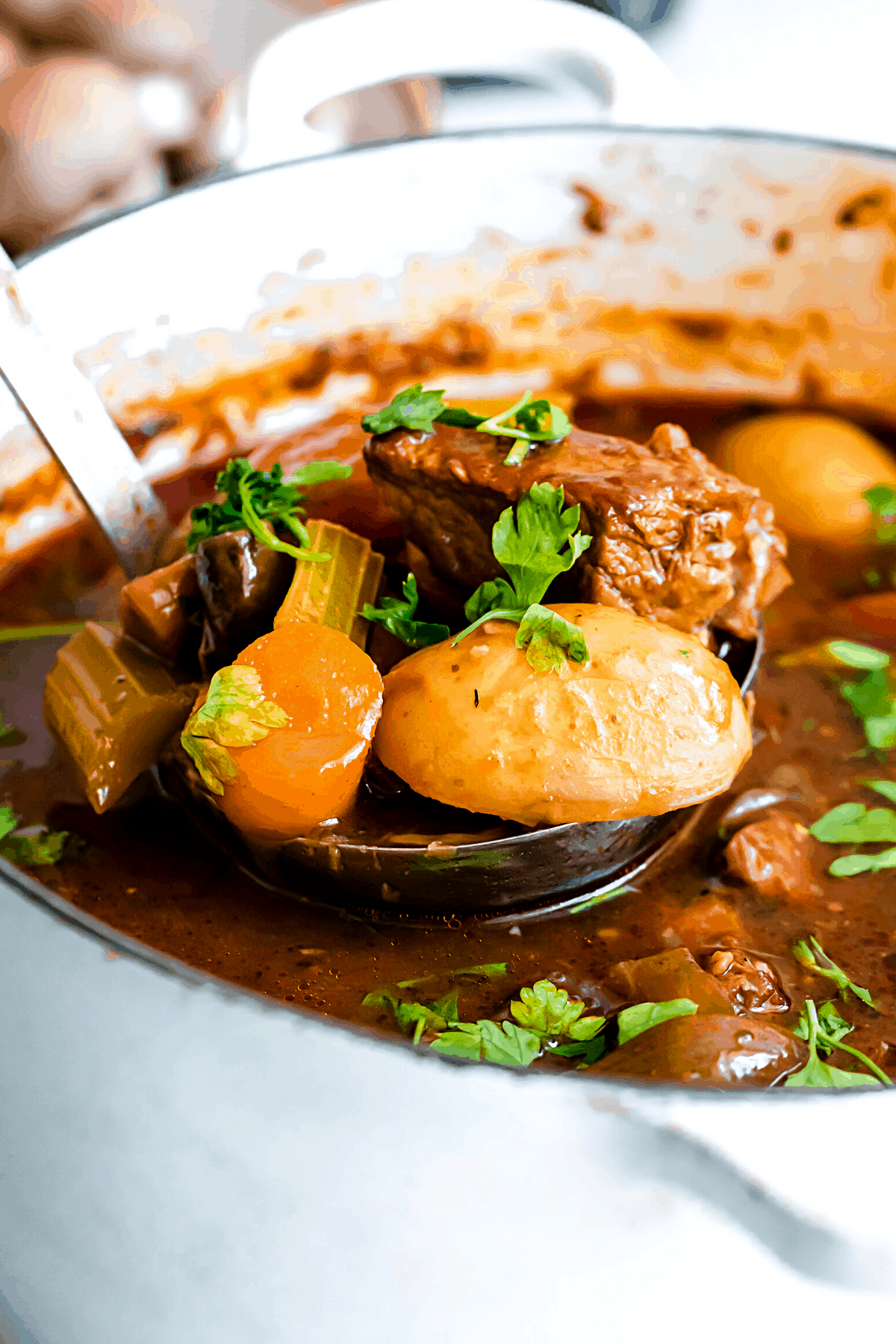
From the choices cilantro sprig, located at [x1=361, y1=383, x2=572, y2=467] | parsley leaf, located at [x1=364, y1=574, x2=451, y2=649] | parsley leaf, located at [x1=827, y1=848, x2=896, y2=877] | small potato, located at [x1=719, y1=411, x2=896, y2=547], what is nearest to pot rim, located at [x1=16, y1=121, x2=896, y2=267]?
small potato, located at [x1=719, y1=411, x2=896, y2=547]

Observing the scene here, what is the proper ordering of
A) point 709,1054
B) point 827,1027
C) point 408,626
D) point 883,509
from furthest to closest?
point 883,509 → point 408,626 → point 827,1027 → point 709,1054

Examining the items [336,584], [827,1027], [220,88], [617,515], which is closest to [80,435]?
[336,584]

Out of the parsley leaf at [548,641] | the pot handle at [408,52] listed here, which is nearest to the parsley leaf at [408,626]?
the parsley leaf at [548,641]

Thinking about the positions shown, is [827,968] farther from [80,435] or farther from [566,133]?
[566,133]

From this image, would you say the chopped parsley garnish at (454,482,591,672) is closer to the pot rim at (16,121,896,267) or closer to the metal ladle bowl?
the metal ladle bowl

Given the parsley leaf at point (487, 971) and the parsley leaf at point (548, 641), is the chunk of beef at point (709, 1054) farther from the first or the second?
the parsley leaf at point (548, 641)

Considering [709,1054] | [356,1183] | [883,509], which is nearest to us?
[356,1183]
